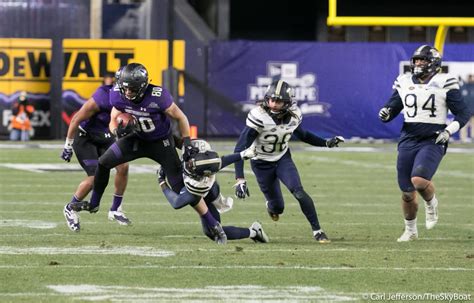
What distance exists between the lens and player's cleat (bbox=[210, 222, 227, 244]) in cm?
982

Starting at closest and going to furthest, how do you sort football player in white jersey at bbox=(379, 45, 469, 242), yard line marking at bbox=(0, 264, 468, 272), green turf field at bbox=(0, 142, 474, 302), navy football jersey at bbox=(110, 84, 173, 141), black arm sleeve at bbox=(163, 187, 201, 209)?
green turf field at bbox=(0, 142, 474, 302), yard line marking at bbox=(0, 264, 468, 272), black arm sleeve at bbox=(163, 187, 201, 209), navy football jersey at bbox=(110, 84, 173, 141), football player in white jersey at bbox=(379, 45, 469, 242)

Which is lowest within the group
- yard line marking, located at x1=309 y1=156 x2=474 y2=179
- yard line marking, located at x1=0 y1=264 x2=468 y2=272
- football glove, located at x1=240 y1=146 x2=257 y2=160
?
yard line marking, located at x1=309 y1=156 x2=474 y2=179

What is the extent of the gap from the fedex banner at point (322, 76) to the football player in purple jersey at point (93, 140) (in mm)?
15410

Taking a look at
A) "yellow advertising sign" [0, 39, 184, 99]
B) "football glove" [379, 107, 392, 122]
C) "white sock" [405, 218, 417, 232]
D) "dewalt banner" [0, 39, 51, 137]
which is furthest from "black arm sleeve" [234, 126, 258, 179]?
"dewalt banner" [0, 39, 51, 137]

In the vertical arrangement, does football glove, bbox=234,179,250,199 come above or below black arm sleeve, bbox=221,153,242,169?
below

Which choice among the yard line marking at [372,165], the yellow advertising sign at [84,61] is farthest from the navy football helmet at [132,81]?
the yellow advertising sign at [84,61]

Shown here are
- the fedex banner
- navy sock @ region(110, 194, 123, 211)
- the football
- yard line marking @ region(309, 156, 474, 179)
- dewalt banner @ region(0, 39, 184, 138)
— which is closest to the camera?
the football

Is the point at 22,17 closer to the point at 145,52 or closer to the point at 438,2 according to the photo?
the point at 145,52

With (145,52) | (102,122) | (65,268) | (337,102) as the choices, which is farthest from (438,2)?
(65,268)

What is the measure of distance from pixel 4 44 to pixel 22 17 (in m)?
1.20

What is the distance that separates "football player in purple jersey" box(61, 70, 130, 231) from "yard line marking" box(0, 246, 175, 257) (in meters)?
1.61

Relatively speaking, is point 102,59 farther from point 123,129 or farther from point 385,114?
point 385,114

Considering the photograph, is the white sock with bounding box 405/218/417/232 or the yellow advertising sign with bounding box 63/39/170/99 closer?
the white sock with bounding box 405/218/417/232

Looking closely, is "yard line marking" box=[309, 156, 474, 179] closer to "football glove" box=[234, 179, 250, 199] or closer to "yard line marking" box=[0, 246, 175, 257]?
"football glove" box=[234, 179, 250, 199]
